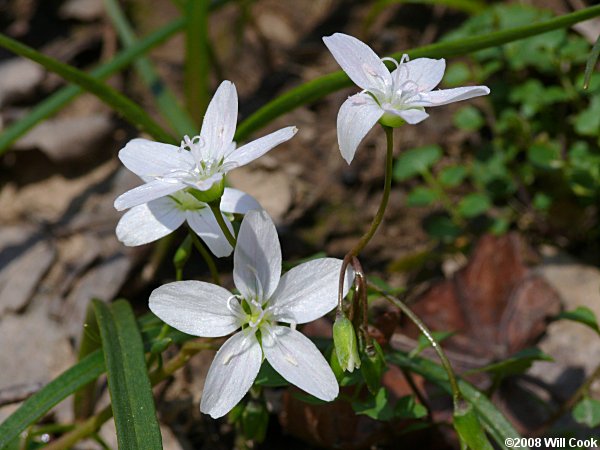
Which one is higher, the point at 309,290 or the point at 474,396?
the point at 309,290

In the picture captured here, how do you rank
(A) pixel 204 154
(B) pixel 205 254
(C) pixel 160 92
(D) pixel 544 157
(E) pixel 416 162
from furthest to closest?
(C) pixel 160 92 < (E) pixel 416 162 < (D) pixel 544 157 < (B) pixel 205 254 < (A) pixel 204 154

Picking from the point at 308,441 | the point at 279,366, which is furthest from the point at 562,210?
the point at 279,366

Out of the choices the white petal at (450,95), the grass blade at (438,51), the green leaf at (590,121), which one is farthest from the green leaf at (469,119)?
the white petal at (450,95)

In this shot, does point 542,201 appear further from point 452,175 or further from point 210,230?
point 210,230

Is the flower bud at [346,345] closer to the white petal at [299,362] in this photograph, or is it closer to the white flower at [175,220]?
the white petal at [299,362]

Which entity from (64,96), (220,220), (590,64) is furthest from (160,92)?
(590,64)

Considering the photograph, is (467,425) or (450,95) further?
(467,425)

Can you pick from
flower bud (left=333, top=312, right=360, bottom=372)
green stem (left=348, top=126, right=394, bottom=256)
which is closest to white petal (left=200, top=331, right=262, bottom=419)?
flower bud (left=333, top=312, right=360, bottom=372)

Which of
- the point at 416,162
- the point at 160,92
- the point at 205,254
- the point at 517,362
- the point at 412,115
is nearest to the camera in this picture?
the point at 412,115
